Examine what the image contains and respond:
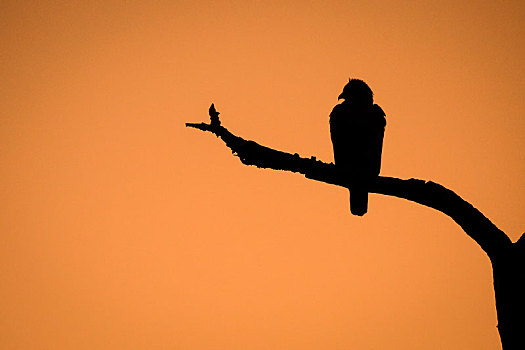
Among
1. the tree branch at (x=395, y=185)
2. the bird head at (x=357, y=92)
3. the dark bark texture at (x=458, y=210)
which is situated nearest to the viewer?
the dark bark texture at (x=458, y=210)

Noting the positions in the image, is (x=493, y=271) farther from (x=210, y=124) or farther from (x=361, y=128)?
(x=361, y=128)

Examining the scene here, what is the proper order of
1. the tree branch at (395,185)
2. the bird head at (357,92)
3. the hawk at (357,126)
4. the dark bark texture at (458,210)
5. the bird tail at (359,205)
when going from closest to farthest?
the dark bark texture at (458,210) < the tree branch at (395,185) < the bird tail at (359,205) < the hawk at (357,126) < the bird head at (357,92)

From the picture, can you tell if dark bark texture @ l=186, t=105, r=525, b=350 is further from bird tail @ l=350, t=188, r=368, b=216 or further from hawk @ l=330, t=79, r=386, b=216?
hawk @ l=330, t=79, r=386, b=216

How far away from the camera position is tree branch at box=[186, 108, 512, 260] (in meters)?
2.27

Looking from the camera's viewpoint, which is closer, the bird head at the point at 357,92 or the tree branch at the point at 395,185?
the tree branch at the point at 395,185

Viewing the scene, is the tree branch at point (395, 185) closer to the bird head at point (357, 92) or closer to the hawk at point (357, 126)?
the hawk at point (357, 126)

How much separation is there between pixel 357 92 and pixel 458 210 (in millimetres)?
3294

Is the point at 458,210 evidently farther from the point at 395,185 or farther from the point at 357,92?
the point at 357,92


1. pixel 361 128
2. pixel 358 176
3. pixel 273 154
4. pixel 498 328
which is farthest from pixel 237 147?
pixel 361 128

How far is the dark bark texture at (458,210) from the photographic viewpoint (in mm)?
2105

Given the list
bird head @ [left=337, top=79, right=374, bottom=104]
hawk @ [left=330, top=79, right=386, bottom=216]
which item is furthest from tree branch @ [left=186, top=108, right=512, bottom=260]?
bird head @ [left=337, top=79, right=374, bottom=104]

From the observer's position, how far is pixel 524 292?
6.88 ft

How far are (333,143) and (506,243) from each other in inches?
142

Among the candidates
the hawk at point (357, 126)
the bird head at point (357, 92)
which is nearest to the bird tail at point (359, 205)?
the hawk at point (357, 126)
